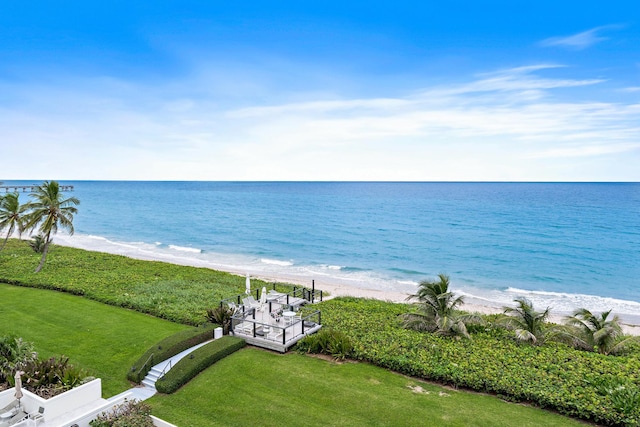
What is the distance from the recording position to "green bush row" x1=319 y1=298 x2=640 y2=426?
12.9 metres

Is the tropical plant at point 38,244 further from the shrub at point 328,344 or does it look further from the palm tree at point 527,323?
the palm tree at point 527,323

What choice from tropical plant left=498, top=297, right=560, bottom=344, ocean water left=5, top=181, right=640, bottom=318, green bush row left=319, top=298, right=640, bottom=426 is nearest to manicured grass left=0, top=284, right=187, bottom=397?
green bush row left=319, top=298, right=640, bottom=426

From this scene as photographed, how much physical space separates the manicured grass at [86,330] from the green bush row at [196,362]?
1.67 meters

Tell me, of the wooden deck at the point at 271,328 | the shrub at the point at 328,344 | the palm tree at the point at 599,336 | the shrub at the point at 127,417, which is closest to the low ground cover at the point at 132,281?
the wooden deck at the point at 271,328

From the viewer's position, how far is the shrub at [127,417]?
1134 cm

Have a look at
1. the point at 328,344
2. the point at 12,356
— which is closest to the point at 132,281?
the point at 12,356

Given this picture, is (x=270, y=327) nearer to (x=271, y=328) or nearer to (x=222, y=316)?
(x=271, y=328)

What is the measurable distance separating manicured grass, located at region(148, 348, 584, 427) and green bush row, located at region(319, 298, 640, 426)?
0.47 metres

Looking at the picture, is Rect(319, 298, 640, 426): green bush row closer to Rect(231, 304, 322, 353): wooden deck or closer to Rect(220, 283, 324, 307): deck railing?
Rect(231, 304, 322, 353): wooden deck

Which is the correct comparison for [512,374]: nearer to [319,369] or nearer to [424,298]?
[424,298]

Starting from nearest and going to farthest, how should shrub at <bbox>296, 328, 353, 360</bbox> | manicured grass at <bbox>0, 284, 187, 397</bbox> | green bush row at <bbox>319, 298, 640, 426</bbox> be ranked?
green bush row at <bbox>319, 298, 640, 426</bbox>, manicured grass at <bbox>0, 284, 187, 397</bbox>, shrub at <bbox>296, 328, 353, 360</bbox>

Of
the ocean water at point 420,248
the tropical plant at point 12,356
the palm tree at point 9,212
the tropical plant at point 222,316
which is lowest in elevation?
the ocean water at point 420,248

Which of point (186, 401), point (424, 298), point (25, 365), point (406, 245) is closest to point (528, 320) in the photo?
point (424, 298)

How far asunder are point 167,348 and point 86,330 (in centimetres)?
Result: 617
